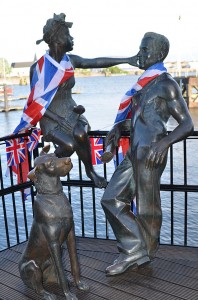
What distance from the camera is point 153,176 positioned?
13.3ft

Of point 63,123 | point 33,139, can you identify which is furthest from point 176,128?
point 33,139

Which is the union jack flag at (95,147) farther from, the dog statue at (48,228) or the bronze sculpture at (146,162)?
the dog statue at (48,228)

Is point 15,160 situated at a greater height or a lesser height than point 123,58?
lesser

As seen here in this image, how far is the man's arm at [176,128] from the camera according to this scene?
3.86 meters

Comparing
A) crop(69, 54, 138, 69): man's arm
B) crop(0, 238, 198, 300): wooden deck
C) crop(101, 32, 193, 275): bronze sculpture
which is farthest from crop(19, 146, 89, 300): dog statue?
crop(69, 54, 138, 69): man's arm

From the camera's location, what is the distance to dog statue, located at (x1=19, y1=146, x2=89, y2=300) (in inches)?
138

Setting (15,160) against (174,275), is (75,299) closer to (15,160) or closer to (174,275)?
(174,275)

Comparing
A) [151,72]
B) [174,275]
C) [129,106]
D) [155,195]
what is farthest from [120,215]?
[151,72]

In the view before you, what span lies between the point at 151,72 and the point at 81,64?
92 cm

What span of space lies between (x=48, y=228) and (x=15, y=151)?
5.96 ft

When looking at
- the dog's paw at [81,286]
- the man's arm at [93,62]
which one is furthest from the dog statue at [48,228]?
the man's arm at [93,62]

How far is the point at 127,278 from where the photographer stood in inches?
165

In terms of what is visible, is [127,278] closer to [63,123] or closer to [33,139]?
[63,123]

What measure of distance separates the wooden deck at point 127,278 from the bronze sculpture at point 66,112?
3.70 feet
